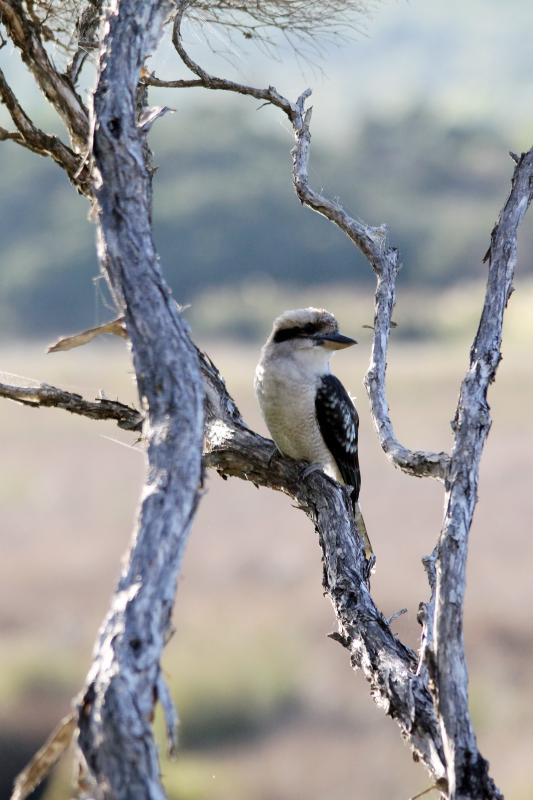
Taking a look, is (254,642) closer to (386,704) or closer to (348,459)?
(348,459)

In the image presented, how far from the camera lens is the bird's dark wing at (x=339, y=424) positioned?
4.30 metres

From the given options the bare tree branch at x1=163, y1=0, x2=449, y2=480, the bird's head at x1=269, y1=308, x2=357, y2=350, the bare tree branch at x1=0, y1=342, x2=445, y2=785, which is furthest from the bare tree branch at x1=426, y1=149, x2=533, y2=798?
the bird's head at x1=269, y1=308, x2=357, y2=350

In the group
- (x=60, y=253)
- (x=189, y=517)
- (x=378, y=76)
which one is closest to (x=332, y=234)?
(x=60, y=253)

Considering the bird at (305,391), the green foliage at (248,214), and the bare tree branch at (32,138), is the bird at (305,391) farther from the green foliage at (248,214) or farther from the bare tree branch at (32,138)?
the green foliage at (248,214)

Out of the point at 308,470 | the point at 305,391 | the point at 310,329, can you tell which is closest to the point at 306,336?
the point at 310,329

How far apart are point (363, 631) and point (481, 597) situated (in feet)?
39.9

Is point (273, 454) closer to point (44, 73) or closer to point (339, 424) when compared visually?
point (339, 424)

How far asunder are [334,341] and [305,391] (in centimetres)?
21

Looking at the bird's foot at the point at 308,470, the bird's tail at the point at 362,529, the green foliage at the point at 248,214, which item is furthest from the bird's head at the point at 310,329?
the green foliage at the point at 248,214

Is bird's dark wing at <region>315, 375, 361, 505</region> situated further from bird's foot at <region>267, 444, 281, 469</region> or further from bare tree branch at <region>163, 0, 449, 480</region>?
bare tree branch at <region>163, 0, 449, 480</region>

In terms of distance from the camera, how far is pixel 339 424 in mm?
4336

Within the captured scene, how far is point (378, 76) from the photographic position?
9044 centimetres

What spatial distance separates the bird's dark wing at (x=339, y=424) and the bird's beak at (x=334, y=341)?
0.57ft

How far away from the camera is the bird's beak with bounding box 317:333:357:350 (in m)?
4.14
